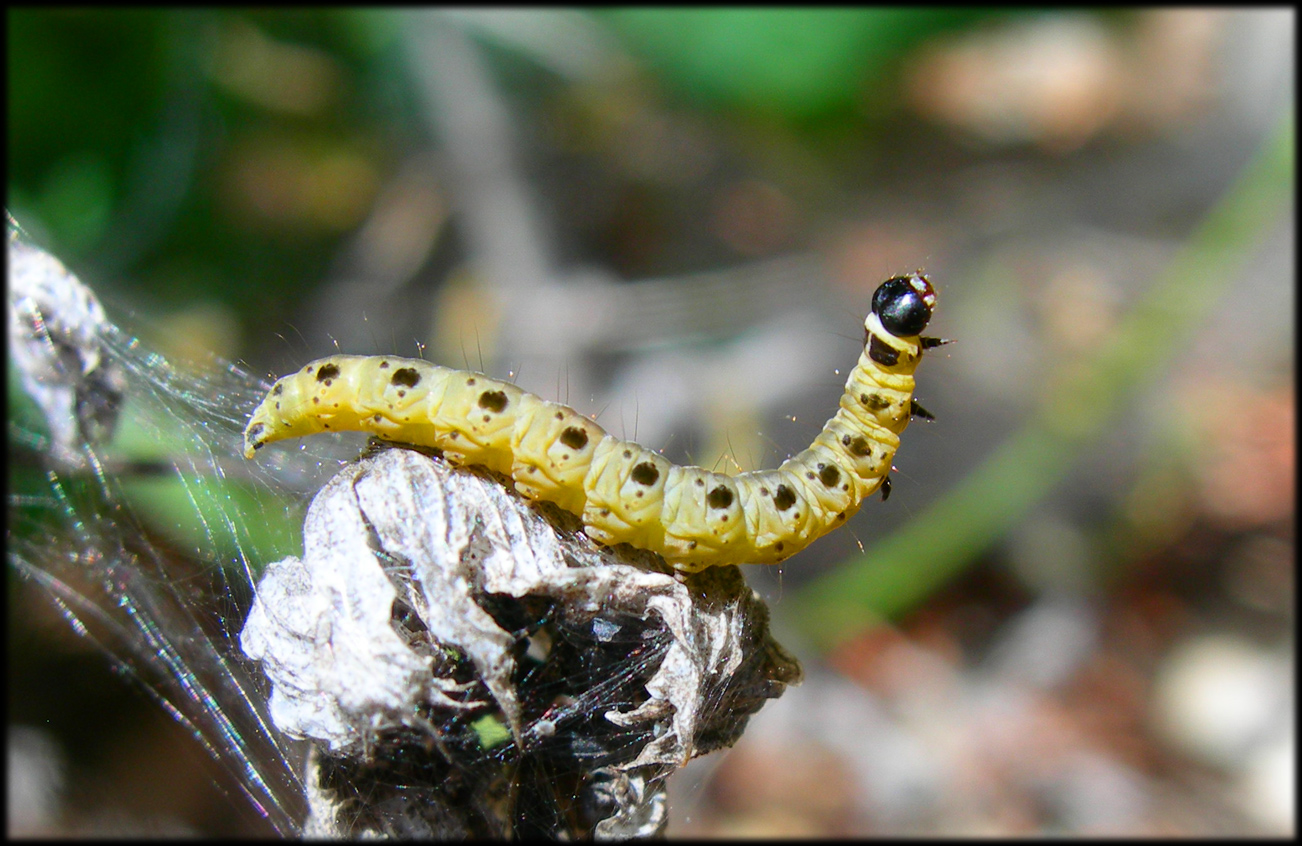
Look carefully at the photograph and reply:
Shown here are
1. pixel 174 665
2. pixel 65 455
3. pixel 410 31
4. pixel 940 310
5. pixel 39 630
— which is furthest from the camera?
pixel 940 310

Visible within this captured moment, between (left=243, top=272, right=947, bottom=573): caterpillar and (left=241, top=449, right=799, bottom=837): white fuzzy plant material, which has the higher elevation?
(left=243, top=272, right=947, bottom=573): caterpillar

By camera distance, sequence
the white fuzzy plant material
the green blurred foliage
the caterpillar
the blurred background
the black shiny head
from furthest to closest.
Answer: the green blurred foliage < the blurred background < the black shiny head < the caterpillar < the white fuzzy plant material

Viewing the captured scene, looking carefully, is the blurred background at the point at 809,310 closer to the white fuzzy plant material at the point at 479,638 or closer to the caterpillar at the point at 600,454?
the caterpillar at the point at 600,454

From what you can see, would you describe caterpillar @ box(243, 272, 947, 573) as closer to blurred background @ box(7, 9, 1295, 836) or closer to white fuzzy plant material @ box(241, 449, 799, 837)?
white fuzzy plant material @ box(241, 449, 799, 837)

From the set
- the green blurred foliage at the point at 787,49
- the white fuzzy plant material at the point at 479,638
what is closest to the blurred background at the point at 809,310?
the green blurred foliage at the point at 787,49

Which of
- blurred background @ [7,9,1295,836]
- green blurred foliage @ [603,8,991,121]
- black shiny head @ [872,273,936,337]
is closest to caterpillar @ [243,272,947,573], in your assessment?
black shiny head @ [872,273,936,337]

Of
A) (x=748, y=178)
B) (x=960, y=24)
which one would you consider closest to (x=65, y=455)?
(x=960, y=24)

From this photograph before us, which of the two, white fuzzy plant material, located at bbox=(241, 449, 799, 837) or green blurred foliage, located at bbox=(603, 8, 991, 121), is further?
green blurred foliage, located at bbox=(603, 8, 991, 121)

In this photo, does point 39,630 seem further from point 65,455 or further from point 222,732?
point 222,732
